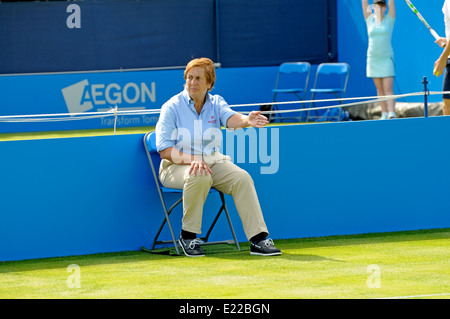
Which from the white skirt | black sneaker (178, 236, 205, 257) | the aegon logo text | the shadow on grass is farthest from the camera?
the aegon logo text

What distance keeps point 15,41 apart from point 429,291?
936 centimetres

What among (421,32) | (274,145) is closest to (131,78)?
(421,32)

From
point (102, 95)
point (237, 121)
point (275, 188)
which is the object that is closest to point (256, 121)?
point (237, 121)

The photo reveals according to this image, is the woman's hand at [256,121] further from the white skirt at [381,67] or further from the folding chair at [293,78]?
the folding chair at [293,78]

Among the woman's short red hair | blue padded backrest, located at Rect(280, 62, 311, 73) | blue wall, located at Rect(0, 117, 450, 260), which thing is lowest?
blue wall, located at Rect(0, 117, 450, 260)

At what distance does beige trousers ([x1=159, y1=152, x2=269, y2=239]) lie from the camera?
5.28 metres

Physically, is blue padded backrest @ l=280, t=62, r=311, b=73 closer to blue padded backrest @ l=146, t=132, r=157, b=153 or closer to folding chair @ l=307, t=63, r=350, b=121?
folding chair @ l=307, t=63, r=350, b=121

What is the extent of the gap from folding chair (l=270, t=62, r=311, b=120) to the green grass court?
703cm

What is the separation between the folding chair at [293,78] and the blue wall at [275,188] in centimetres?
660

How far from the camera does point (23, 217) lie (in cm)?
538

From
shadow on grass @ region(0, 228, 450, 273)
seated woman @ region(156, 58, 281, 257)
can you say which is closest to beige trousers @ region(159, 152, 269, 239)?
seated woman @ region(156, 58, 281, 257)

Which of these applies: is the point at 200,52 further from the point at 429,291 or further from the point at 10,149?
the point at 429,291

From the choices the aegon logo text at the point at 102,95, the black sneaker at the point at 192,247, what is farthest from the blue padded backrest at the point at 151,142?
the aegon logo text at the point at 102,95

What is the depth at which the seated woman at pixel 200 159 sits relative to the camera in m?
5.29
